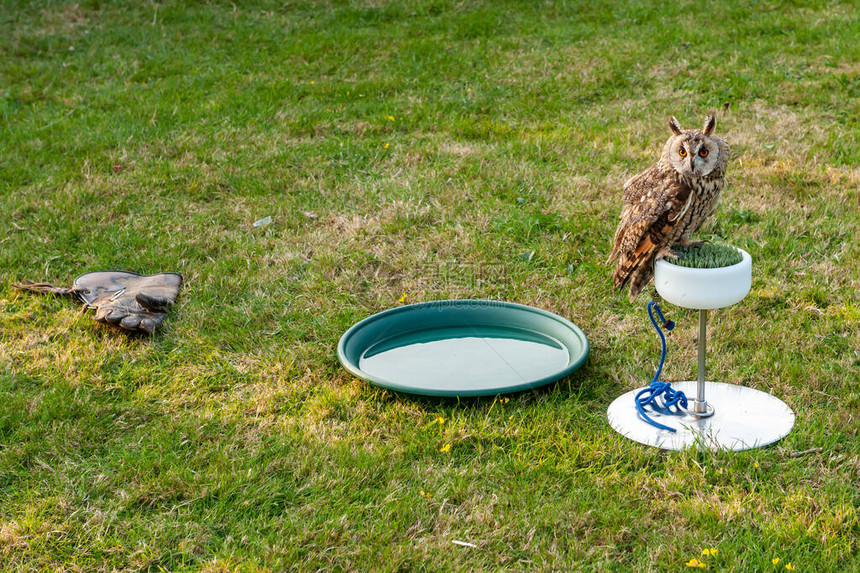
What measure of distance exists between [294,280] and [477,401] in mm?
1644

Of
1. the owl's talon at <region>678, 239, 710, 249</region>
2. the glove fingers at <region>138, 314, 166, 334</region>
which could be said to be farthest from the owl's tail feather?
the glove fingers at <region>138, 314, 166, 334</region>

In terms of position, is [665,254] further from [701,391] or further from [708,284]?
[701,391]

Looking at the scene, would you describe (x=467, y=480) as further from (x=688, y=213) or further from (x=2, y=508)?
(x=2, y=508)

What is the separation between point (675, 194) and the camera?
356 centimetres

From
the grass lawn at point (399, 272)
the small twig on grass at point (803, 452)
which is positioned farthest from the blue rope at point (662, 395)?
the small twig on grass at point (803, 452)

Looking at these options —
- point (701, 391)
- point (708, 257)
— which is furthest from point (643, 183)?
point (701, 391)

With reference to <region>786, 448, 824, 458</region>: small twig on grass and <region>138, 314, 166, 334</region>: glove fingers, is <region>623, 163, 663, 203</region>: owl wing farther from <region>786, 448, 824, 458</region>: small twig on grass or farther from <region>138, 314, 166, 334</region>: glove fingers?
<region>138, 314, 166, 334</region>: glove fingers

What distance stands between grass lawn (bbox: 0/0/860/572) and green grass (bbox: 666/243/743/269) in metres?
Answer: 0.77

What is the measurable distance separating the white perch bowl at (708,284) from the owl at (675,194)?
166 mm

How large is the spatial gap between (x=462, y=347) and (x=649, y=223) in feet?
4.08

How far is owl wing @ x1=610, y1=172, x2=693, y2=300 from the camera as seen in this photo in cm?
357

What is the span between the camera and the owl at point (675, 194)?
3465mm

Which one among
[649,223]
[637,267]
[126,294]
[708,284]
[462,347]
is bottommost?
[462,347]

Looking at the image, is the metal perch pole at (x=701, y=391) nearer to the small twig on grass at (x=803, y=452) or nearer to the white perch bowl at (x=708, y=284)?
A: the white perch bowl at (x=708, y=284)
